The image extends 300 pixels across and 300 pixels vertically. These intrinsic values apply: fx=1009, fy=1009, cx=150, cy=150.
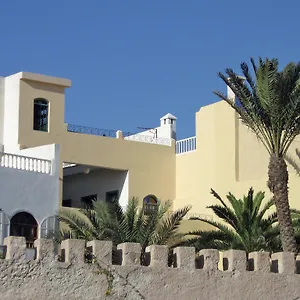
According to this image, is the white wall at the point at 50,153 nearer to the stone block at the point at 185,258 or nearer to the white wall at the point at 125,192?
the white wall at the point at 125,192

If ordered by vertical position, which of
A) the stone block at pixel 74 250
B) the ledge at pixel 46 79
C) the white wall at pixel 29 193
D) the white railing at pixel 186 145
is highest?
the ledge at pixel 46 79

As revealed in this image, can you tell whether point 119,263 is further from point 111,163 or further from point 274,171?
point 111,163

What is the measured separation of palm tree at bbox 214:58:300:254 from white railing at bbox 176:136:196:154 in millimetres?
10854

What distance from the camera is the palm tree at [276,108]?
26.6 m

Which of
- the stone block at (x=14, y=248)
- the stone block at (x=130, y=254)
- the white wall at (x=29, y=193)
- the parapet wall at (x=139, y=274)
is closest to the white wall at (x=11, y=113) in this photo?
the white wall at (x=29, y=193)

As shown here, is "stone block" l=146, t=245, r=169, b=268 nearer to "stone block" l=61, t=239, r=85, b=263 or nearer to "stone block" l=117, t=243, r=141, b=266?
"stone block" l=117, t=243, r=141, b=266

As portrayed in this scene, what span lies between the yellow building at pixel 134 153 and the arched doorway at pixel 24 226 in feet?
7.96

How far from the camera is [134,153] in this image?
38.0 m

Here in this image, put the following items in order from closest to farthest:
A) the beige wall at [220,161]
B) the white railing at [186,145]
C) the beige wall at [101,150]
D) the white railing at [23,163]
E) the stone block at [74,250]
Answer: the stone block at [74,250] → the white railing at [23,163] → the beige wall at [220,161] → the beige wall at [101,150] → the white railing at [186,145]

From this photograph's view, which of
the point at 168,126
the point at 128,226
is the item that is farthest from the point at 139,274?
the point at 168,126

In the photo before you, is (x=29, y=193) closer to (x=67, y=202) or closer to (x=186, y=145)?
(x=67, y=202)

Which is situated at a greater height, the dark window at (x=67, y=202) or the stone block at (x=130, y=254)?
the dark window at (x=67, y=202)

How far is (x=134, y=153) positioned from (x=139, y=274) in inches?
684

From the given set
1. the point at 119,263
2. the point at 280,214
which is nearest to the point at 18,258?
the point at 119,263
